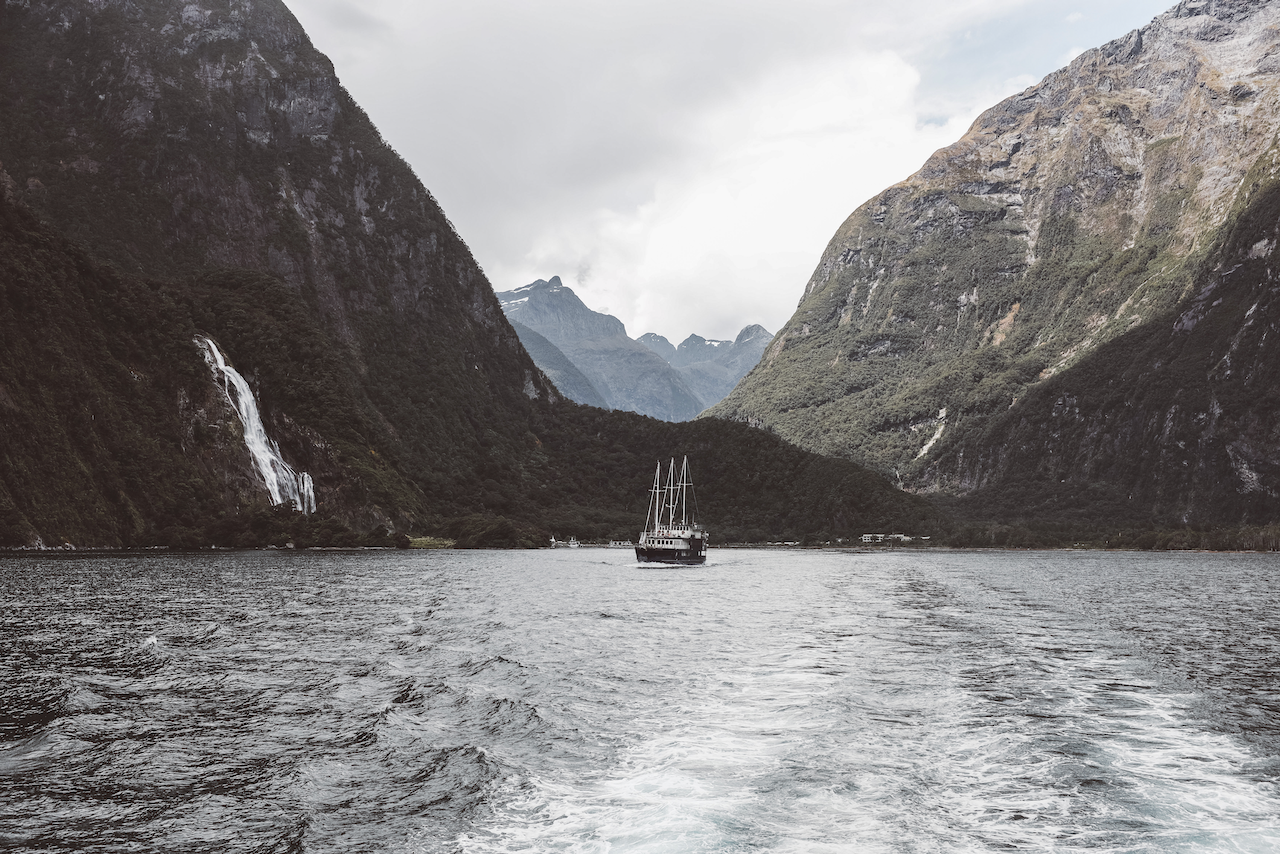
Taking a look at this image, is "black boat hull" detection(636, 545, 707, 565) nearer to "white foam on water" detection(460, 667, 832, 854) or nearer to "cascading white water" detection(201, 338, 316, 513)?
"cascading white water" detection(201, 338, 316, 513)

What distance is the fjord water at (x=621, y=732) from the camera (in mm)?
16031

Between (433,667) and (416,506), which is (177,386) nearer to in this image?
(416,506)

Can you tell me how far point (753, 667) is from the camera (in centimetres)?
3547

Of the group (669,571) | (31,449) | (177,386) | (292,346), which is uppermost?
(292,346)

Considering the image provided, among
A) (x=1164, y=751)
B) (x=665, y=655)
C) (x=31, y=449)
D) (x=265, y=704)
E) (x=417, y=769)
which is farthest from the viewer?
(x=31, y=449)

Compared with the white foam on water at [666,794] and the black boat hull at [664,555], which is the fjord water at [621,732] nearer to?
the white foam on water at [666,794]

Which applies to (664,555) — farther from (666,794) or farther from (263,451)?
(666,794)

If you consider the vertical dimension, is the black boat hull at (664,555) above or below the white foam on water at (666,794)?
above

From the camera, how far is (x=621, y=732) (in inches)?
949

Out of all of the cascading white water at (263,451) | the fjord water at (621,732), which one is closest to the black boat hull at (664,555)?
the cascading white water at (263,451)

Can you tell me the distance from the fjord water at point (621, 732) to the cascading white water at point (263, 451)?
98.5m

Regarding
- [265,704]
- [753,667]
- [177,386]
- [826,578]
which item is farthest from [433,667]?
[177,386]

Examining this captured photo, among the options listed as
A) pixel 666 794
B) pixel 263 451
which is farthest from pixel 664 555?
pixel 666 794

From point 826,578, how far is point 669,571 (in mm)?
25212
